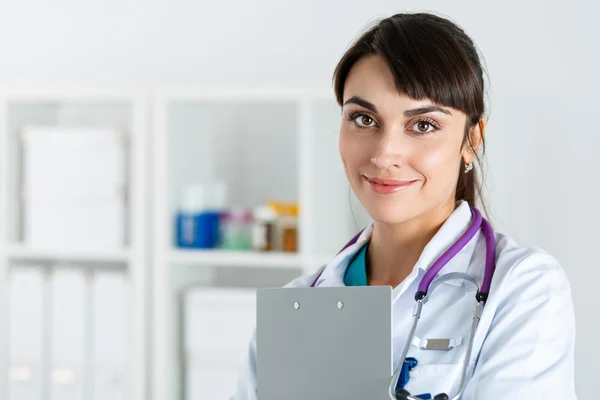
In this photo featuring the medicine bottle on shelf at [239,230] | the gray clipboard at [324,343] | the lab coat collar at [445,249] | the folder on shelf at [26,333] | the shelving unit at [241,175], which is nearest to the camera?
the gray clipboard at [324,343]

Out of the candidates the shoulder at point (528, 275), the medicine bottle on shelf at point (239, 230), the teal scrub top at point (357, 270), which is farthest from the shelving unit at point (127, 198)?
the shoulder at point (528, 275)

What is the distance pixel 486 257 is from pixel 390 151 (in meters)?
0.20

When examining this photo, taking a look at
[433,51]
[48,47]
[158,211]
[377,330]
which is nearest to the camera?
[377,330]

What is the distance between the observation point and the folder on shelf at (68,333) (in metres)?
2.66

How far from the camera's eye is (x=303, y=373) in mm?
1052

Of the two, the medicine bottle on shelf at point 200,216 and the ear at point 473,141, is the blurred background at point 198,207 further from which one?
the ear at point 473,141

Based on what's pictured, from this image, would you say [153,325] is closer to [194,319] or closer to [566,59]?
[194,319]

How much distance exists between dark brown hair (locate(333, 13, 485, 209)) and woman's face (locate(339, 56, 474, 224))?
14mm

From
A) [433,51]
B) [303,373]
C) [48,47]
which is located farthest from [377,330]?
[48,47]

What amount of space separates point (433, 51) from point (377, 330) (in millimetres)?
436

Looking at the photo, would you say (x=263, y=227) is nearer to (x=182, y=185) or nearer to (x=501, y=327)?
(x=182, y=185)

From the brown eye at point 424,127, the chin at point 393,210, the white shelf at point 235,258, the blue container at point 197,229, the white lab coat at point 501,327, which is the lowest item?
the white shelf at point 235,258

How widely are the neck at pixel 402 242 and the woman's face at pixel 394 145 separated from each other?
0.06 metres

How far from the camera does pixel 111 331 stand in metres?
2.65
